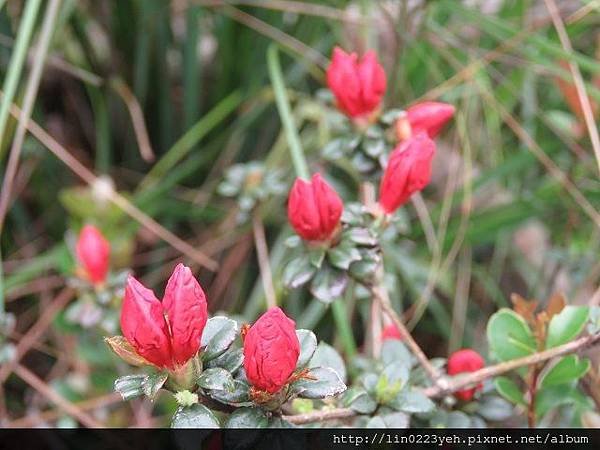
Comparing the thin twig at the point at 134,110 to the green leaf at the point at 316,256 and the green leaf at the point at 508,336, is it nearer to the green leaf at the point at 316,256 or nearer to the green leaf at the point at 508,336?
the green leaf at the point at 316,256

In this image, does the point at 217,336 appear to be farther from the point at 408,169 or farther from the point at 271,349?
the point at 408,169

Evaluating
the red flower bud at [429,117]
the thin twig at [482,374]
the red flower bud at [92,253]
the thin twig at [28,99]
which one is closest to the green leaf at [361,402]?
the thin twig at [482,374]

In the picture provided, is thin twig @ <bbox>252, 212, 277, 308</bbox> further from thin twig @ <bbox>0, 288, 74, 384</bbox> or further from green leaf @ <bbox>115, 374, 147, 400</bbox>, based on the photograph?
green leaf @ <bbox>115, 374, 147, 400</bbox>

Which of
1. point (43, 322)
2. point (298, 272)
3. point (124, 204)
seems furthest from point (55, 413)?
point (298, 272)

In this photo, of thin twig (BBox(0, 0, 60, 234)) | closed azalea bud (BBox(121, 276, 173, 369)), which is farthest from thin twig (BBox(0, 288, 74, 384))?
closed azalea bud (BBox(121, 276, 173, 369))

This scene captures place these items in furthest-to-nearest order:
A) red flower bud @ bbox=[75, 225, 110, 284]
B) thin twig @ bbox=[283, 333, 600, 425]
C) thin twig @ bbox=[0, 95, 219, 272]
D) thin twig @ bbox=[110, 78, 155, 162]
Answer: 1. thin twig @ bbox=[110, 78, 155, 162]
2. thin twig @ bbox=[0, 95, 219, 272]
3. red flower bud @ bbox=[75, 225, 110, 284]
4. thin twig @ bbox=[283, 333, 600, 425]

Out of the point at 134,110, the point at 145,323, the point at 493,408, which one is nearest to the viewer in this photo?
the point at 145,323
